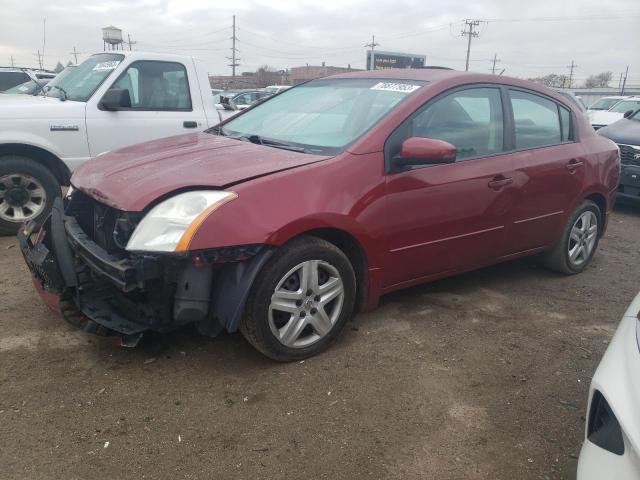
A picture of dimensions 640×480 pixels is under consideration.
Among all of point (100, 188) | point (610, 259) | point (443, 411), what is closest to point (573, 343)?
point (443, 411)

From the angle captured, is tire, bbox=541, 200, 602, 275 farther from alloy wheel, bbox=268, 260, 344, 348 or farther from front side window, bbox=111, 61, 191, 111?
front side window, bbox=111, 61, 191, 111

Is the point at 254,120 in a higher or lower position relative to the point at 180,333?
higher

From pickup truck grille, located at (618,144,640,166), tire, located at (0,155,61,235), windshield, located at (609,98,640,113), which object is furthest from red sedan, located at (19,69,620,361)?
windshield, located at (609,98,640,113)

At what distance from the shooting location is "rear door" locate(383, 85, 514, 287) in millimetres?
3277

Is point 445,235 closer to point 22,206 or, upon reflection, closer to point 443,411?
point 443,411

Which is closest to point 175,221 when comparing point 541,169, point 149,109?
point 541,169

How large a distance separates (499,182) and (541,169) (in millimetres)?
523

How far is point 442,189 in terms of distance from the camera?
3.41 metres

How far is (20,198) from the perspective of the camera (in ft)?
16.9

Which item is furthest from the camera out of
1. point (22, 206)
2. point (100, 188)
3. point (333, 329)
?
point (22, 206)

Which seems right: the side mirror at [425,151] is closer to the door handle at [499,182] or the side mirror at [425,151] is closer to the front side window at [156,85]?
the door handle at [499,182]

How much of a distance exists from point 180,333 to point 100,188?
987mm

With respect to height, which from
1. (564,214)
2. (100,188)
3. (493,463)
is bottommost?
(493,463)

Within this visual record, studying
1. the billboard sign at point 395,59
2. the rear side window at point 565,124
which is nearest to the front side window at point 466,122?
the rear side window at point 565,124
